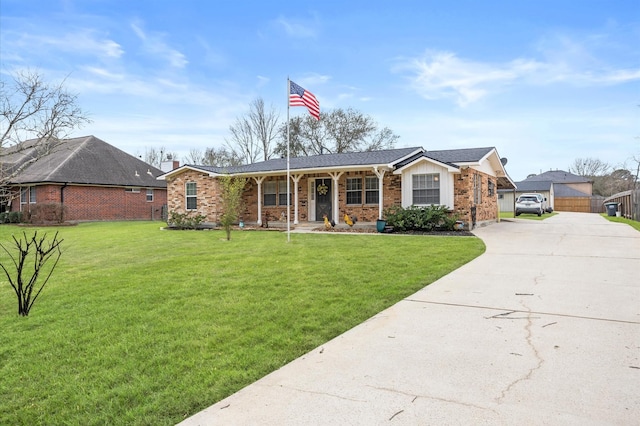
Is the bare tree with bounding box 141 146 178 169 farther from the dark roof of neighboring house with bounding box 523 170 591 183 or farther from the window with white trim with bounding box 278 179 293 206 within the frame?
the dark roof of neighboring house with bounding box 523 170 591 183

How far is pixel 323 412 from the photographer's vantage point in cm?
243

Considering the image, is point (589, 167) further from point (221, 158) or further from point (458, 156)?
point (458, 156)

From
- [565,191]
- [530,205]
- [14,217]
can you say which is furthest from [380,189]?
[565,191]

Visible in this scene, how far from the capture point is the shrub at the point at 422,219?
1416 cm

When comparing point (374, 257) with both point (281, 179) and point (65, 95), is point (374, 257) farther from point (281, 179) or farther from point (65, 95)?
point (281, 179)

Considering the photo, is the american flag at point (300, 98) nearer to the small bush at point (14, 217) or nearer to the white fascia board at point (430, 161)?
the white fascia board at point (430, 161)

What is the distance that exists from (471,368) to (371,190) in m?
14.2

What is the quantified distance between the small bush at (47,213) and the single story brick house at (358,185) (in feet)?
20.7

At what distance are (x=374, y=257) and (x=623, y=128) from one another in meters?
24.9

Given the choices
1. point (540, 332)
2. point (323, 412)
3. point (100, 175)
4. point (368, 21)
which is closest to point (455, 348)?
point (540, 332)

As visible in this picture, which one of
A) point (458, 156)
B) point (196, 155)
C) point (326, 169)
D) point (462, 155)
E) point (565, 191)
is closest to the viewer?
point (458, 156)

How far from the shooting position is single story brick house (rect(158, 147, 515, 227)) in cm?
1512

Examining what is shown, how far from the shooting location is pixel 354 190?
1739 cm

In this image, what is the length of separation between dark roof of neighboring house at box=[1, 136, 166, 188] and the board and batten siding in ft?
63.6
